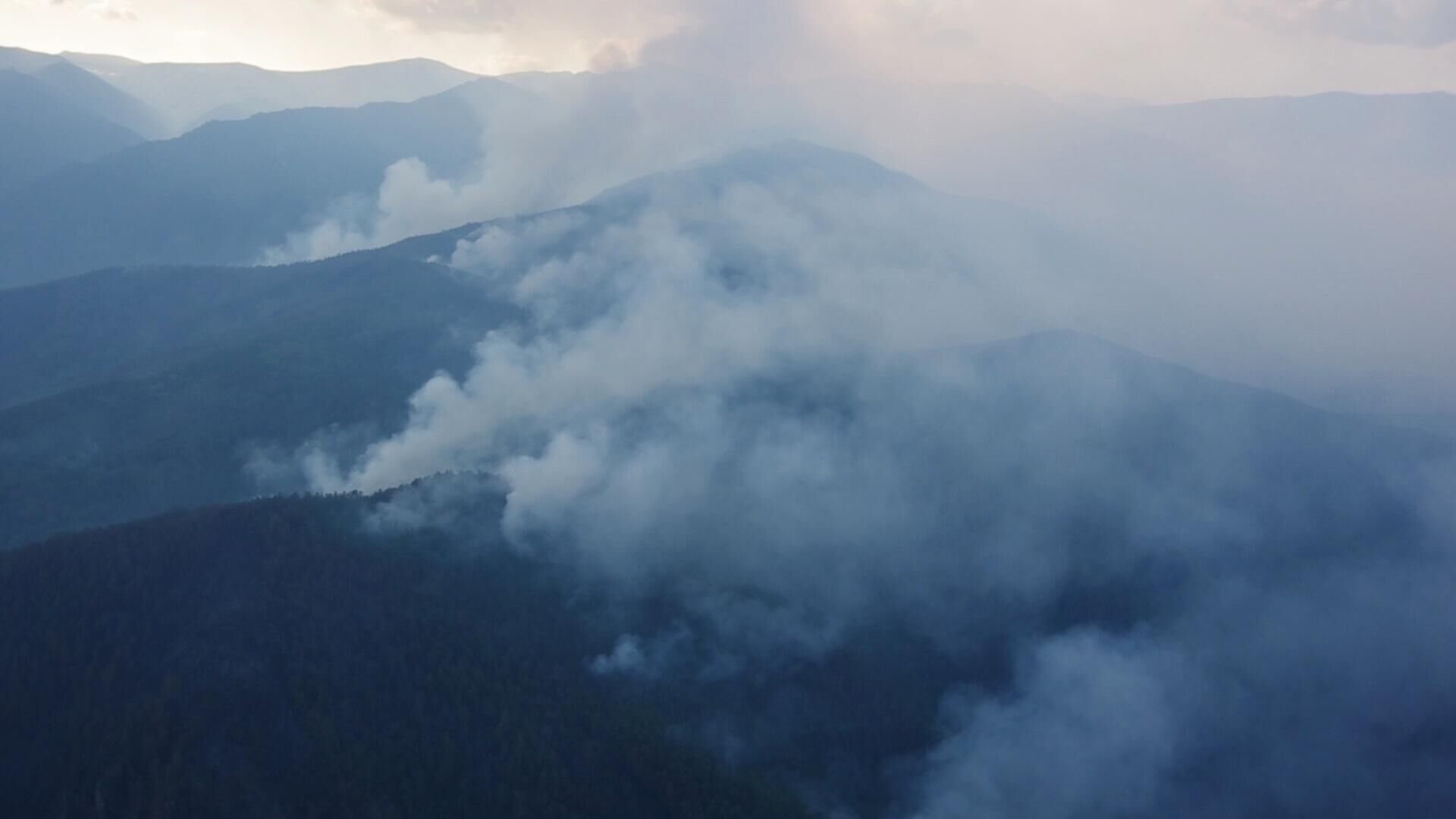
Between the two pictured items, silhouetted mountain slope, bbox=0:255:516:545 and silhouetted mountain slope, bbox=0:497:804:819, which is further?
silhouetted mountain slope, bbox=0:255:516:545

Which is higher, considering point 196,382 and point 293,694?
point 293,694

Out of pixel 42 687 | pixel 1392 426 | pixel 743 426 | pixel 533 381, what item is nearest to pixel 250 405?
pixel 533 381

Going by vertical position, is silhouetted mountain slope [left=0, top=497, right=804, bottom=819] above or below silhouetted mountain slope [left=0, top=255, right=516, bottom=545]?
above

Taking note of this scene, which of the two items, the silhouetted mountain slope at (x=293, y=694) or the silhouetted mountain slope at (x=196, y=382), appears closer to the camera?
the silhouetted mountain slope at (x=293, y=694)

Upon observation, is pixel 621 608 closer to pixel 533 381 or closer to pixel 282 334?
pixel 533 381

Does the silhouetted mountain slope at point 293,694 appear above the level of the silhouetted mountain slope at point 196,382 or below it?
above
